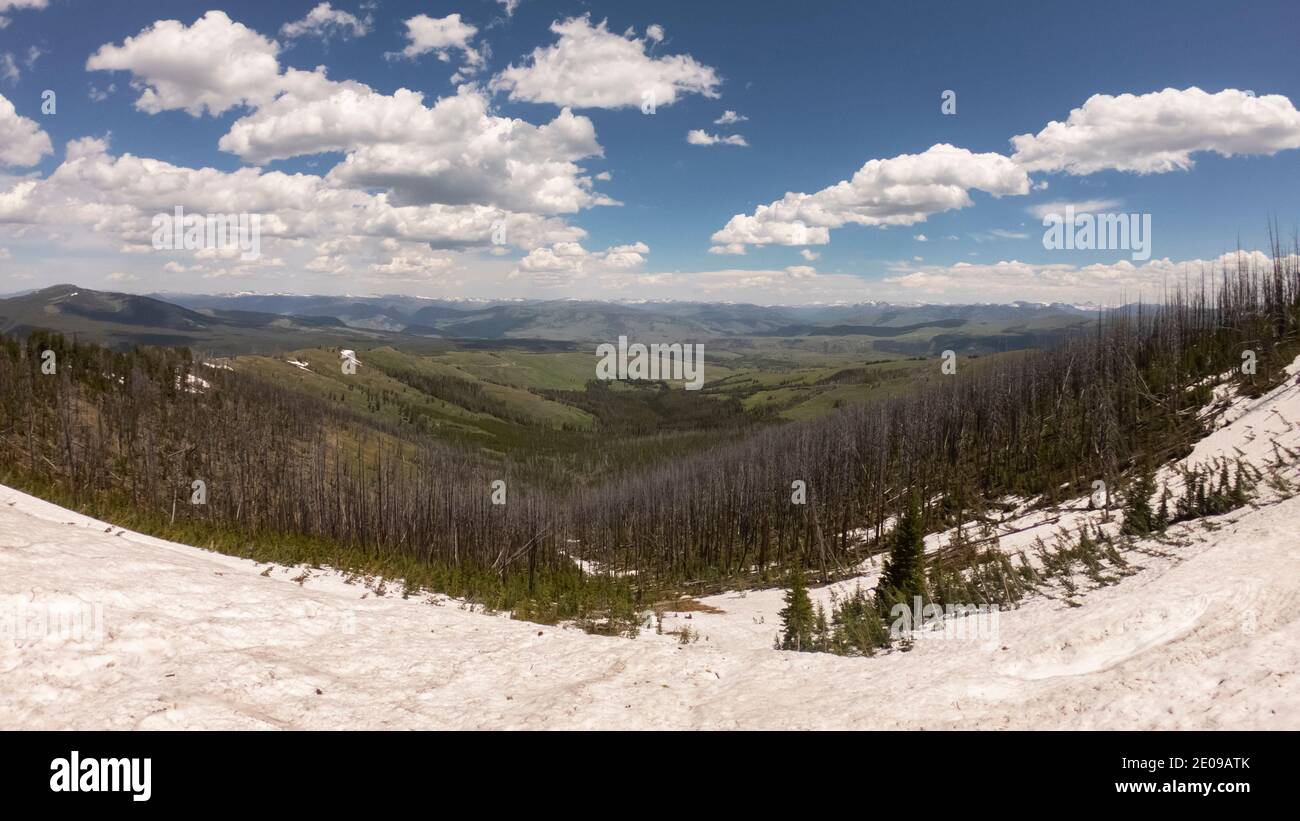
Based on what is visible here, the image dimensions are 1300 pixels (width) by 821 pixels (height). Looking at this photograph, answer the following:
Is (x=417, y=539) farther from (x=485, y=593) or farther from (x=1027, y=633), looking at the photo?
(x=1027, y=633)

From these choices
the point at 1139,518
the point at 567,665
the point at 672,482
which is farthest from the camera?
the point at 672,482

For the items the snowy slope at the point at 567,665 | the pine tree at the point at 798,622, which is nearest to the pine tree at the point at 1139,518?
the snowy slope at the point at 567,665

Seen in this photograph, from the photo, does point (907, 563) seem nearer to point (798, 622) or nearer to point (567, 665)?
point (798, 622)

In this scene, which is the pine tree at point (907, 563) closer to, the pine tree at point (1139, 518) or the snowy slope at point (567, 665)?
the pine tree at point (1139, 518)

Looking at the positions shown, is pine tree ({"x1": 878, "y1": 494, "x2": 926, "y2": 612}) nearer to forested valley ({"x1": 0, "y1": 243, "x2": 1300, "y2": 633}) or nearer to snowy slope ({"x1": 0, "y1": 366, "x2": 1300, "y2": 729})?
forested valley ({"x1": 0, "y1": 243, "x2": 1300, "y2": 633})

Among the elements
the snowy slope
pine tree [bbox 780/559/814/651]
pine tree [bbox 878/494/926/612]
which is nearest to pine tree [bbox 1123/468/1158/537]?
the snowy slope

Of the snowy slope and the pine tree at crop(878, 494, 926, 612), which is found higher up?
the snowy slope

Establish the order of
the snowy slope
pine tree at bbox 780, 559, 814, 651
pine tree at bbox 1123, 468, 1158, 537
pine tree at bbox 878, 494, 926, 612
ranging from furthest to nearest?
pine tree at bbox 878, 494, 926, 612, pine tree at bbox 1123, 468, 1158, 537, pine tree at bbox 780, 559, 814, 651, the snowy slope

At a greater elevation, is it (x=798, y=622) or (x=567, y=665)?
(x=567, y=665)

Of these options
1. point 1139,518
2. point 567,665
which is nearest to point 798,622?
point 567,665
